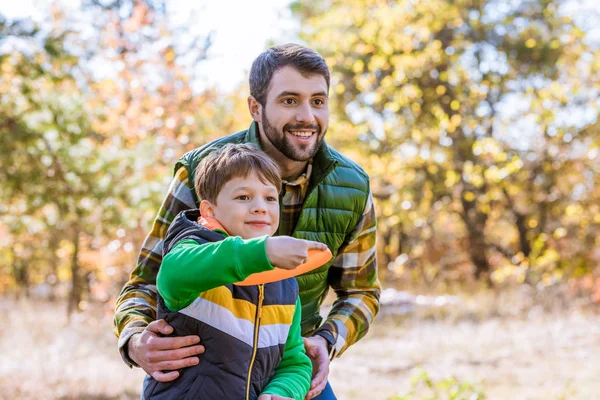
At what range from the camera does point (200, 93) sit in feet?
39.8

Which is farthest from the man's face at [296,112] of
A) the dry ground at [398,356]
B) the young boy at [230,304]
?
the dry ground at [398,356]

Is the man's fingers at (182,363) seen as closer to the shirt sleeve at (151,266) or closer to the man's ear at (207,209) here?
the man's ear at (207,209)

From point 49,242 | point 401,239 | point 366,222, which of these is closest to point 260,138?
point 366,222

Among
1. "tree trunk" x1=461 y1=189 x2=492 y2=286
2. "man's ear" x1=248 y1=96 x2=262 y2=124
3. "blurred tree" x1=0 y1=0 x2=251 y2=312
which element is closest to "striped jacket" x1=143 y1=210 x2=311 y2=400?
"man's ear" x1=248 y1=96 x2=262 y2=124

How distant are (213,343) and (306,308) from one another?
89 centimetres

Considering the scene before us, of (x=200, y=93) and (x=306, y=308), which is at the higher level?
(x=200, y=93)

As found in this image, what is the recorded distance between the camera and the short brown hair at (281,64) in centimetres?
262

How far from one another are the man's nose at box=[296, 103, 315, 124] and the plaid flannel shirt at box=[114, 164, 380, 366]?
→ 231 mm

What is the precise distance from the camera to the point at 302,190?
2.73m

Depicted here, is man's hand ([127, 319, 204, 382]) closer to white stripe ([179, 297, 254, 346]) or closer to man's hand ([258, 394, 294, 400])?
white stripe ([179, 297, 254, 346])

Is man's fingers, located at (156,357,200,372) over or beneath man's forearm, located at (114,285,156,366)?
beneath

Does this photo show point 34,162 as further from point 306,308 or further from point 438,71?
point 438,71

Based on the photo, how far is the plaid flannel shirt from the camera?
2.49 m

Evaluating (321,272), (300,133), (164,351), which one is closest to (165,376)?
(164,351)
